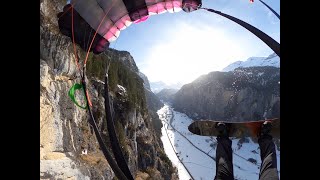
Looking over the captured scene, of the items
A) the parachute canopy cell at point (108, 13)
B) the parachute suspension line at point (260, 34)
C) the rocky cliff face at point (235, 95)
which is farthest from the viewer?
the rocky cliff face at point (235, 95)

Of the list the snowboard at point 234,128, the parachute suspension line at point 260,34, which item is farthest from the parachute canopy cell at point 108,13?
the snowboard at point 234,128

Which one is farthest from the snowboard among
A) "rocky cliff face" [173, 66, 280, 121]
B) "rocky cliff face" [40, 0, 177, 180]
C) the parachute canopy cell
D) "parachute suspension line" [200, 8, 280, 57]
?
"rocky cliff face" [173, 66, 280, 121]

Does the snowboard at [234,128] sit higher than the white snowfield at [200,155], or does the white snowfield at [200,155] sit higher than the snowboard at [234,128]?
the snowboard at [234,128]

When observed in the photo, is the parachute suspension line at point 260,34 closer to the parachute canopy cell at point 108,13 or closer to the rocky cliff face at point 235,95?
the parachute canopy cell at point 108,13

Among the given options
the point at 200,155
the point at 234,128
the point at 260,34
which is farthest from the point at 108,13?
the point at 200,155

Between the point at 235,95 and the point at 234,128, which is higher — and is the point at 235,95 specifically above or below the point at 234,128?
above

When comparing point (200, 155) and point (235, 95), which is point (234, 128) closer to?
point (200, 155)
